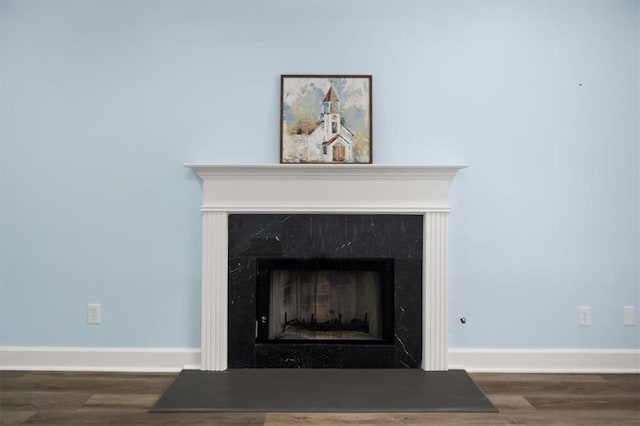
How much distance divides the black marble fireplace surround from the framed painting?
0.35 m

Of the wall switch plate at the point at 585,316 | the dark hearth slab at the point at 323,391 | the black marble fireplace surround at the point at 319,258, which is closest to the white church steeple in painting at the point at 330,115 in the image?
Answer: the black marble fireplace surround at the point at 319,258

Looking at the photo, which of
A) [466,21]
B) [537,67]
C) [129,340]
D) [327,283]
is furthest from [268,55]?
→ [129,340]

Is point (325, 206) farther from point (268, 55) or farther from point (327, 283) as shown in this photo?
point (268, 55)

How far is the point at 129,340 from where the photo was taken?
290 cm

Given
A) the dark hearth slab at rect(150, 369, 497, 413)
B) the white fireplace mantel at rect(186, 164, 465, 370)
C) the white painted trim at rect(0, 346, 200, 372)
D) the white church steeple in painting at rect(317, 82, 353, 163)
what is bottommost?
the dark hearth slab at rect(150, 369, 497, 413)

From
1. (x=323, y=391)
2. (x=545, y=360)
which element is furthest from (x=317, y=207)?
(x=545, y=360)

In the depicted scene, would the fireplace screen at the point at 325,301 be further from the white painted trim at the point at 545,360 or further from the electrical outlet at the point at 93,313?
the electrical outlet at the point at 93,313

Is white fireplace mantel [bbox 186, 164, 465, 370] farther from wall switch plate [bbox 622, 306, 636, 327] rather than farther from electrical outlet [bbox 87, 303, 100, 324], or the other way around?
wall switch plate [bbox 622, 306, 636, 327]

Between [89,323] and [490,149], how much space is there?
8.35ft

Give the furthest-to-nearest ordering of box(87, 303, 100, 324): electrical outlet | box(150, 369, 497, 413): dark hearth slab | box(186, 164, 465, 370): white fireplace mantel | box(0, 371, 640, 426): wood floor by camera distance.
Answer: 1. box(87, 303, 100, 324): electrical outlet
2. box(186, 164, 465, 370): white fireplace mantel
3. box(150, 369, 497, 413): dark hearth slab
4. box(0, 371, 640, 426): wood floor

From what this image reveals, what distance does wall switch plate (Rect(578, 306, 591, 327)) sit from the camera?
289 centimetres

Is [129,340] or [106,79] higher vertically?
[106,79]

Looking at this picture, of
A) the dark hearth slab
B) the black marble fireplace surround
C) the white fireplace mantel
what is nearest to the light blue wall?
the white fireplace mantel

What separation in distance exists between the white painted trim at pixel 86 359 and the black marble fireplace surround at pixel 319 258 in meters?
0.32
